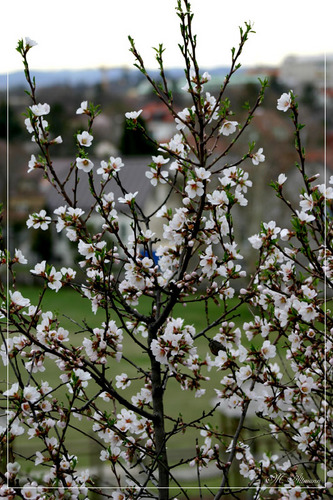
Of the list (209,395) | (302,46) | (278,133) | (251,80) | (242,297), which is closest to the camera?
(242,297)

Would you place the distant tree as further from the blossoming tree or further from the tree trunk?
the tree trunk

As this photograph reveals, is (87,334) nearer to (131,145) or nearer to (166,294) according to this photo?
(131,145)

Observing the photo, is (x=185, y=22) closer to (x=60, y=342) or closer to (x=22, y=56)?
(x=22, y=56)

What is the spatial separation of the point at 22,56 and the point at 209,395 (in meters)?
5.47

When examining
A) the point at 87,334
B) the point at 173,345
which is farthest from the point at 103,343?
the point at 87,334

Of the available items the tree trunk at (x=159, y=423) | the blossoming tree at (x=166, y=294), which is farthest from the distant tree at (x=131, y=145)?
the tree trunk at (x=159, y=423)

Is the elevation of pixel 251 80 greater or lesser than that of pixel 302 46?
greater

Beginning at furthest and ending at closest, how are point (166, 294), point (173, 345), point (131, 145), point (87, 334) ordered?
point (87, 334)
point (131, 145)
point (166, 294)
point (173, 345)

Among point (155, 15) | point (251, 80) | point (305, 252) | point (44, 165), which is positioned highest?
point (251, 80)

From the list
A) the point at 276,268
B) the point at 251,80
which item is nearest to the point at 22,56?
the point at 276,268

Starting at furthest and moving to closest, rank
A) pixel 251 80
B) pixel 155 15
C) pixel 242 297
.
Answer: pixel 251 80 → pixel 155 15 → pixel 242 297

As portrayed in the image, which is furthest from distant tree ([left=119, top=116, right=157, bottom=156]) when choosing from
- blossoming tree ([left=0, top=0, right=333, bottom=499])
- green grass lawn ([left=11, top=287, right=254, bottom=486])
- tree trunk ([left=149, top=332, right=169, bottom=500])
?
tree trunk ([left=149, top=332, right=169, bottom=500])

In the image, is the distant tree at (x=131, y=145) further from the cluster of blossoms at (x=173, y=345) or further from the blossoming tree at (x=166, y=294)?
the cluster of blossoms at (x=173, y=345)

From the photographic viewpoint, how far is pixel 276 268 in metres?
1.31
